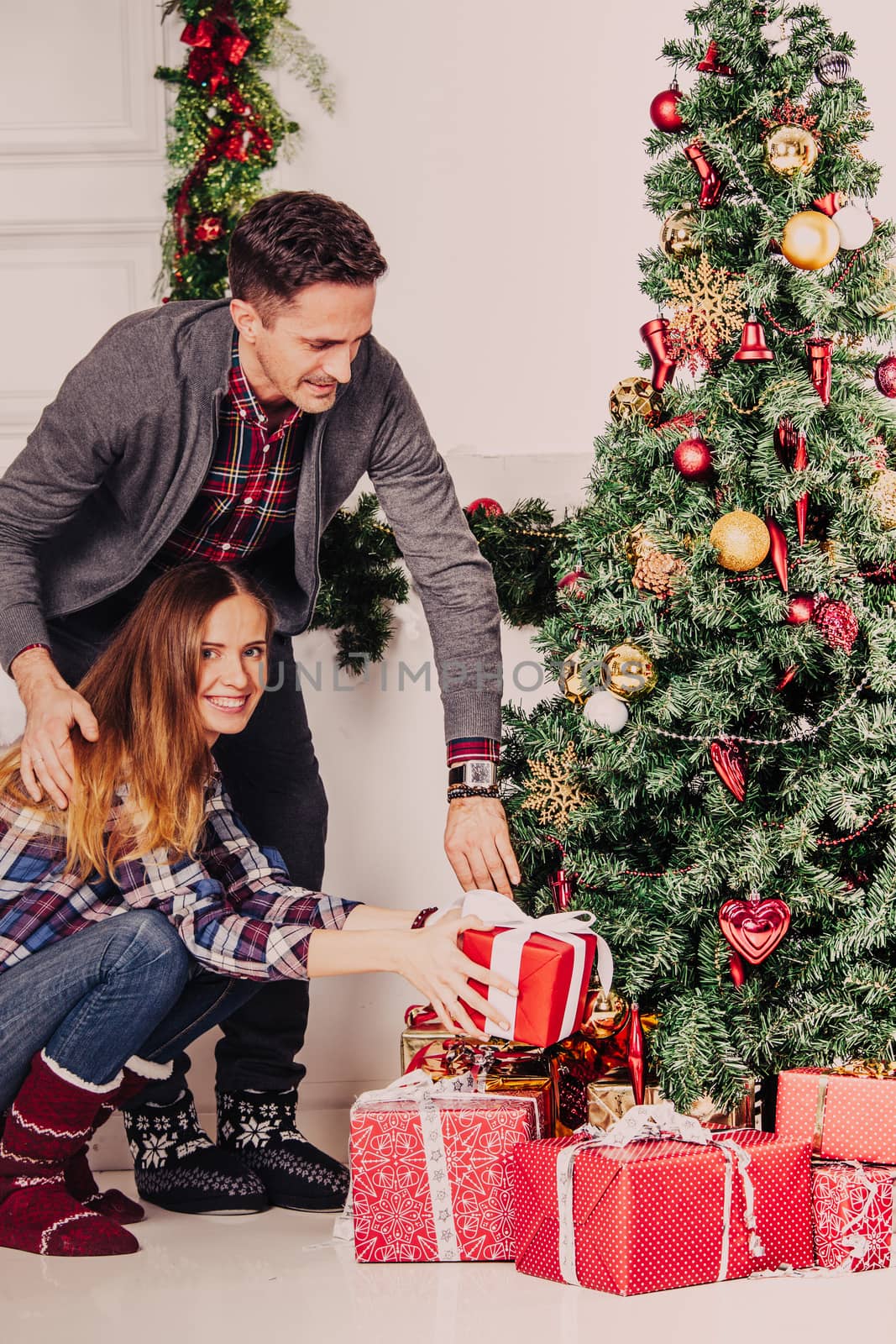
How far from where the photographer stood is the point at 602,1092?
5.52ft

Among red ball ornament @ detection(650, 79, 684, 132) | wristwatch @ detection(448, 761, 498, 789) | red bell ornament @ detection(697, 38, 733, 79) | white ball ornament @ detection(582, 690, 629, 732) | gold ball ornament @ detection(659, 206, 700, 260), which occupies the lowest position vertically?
wristwatch @ detection(448, 761, 498, 789)

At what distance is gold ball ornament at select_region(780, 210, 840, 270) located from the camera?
61.0 inches

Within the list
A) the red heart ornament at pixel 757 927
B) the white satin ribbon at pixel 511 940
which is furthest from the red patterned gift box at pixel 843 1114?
the white satin ribbon at pixel 511 940

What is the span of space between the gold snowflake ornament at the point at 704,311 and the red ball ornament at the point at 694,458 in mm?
125

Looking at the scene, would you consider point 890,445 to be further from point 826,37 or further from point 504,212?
point 504,212

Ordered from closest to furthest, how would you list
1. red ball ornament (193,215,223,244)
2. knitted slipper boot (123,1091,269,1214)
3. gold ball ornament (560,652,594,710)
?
1. gold ball ornament (560,652,594,710)
2. knitted slipper boot (123,1091,269,1214)
3. red ball ornament (193,215,223,244)

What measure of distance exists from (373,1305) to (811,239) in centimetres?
127

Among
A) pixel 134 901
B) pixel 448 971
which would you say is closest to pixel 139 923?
pixel 134 901

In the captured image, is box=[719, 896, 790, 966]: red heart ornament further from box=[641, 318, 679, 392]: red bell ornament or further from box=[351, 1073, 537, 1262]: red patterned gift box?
box=[641, 318, 679, 392]: red bell ornament

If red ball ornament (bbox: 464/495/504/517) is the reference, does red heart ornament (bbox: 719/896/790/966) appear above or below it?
below

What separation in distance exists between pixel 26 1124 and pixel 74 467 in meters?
0.82

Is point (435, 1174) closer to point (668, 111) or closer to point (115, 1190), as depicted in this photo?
point (115, 1190)

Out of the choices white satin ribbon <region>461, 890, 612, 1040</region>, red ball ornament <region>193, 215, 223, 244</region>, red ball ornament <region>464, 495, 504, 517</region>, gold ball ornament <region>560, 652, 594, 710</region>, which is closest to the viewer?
white satin ribbon <region>461, 890, 612, 1040</region>

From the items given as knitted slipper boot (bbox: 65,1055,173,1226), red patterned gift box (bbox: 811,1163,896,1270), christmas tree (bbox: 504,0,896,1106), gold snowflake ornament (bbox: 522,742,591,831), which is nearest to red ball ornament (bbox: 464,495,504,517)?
christmas tree (bbox: 504,0,896,1106)
